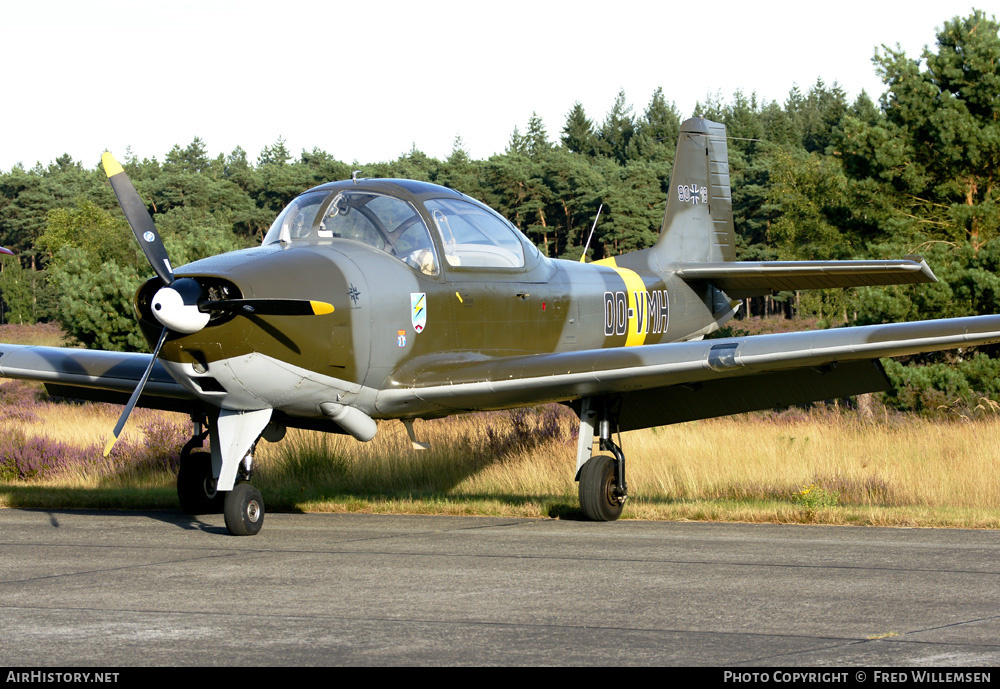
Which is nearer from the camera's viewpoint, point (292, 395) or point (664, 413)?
point (292, 395)

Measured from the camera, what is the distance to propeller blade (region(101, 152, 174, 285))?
8.27 metres

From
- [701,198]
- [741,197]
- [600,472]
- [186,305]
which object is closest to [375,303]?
[186,305]

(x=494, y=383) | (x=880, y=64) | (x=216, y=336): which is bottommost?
(x=494, y=383)

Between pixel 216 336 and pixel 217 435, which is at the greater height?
pixel 216 336

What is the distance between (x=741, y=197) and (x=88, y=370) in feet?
265

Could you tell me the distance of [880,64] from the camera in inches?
1054

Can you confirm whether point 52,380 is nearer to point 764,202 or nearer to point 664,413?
point 664,413

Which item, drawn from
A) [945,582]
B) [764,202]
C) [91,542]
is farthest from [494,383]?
[764,202]

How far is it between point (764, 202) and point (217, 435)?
3178 inches

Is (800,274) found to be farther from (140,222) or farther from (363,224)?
(140,222)

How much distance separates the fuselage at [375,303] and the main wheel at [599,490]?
3.74 ft

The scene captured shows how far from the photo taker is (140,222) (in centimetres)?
876

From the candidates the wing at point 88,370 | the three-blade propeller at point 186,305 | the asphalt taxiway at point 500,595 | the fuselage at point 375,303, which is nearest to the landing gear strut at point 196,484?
the wing at point 88,370

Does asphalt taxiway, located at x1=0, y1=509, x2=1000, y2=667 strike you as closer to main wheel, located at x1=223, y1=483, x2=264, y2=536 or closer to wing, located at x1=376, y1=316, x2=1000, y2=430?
main wheel, located at x1=223, y1=483, x2=264, y2=536
